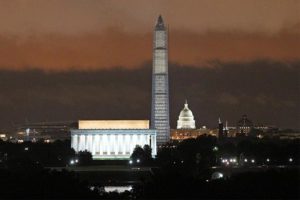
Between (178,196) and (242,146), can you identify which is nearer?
(178,196)

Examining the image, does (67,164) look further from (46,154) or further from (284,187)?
(284,187)

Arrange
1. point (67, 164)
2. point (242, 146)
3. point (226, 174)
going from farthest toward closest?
1. point (242, 146)
2. point (67, 164)
3. point (226, 174)

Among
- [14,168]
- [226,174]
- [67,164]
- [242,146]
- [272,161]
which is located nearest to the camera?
[226,174]

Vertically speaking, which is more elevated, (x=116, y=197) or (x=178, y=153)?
(x=178, y=153)

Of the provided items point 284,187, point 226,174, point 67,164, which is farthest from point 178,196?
point 67,164

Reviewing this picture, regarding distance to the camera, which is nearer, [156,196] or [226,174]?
[156,196]

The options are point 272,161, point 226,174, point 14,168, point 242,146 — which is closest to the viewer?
point 226,174

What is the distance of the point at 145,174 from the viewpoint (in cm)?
12719

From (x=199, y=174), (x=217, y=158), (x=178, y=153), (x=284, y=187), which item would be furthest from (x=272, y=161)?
(x=284, y=187)

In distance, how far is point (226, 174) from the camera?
116 m

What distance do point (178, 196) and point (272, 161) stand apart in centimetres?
7396

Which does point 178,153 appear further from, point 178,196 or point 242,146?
point 178,196

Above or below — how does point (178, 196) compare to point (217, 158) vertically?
below

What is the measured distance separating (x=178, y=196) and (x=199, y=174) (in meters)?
37.9
